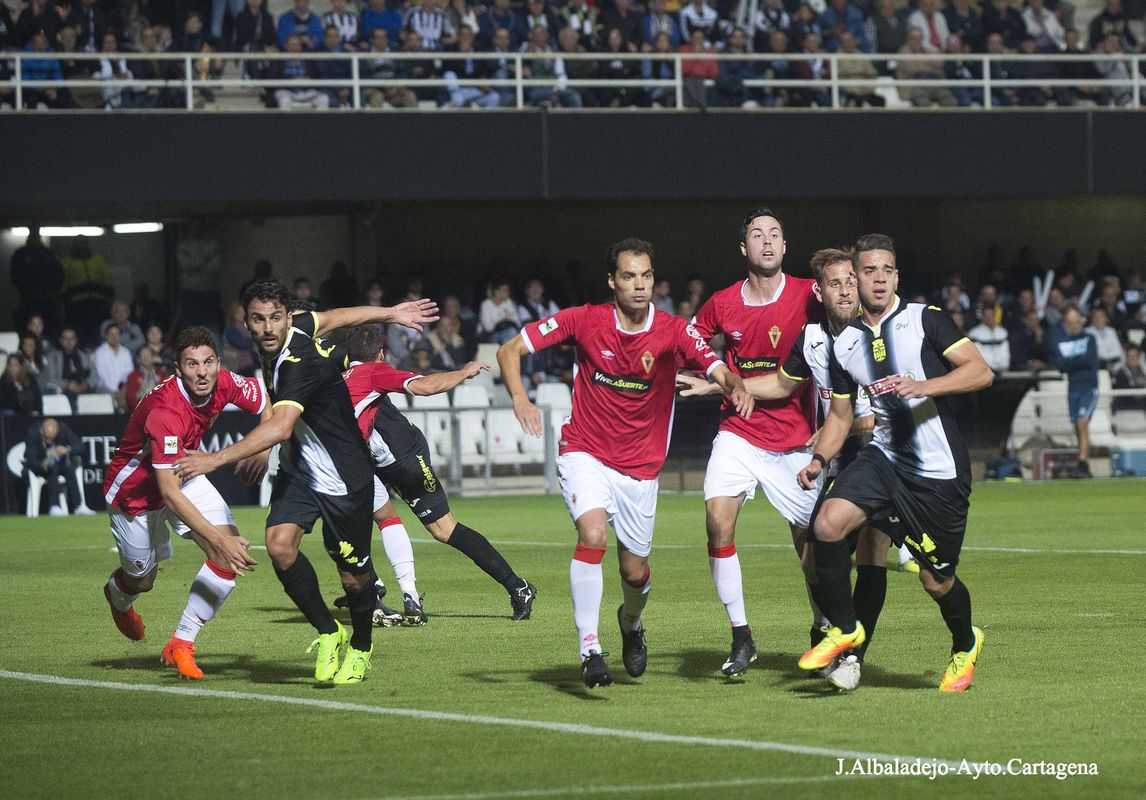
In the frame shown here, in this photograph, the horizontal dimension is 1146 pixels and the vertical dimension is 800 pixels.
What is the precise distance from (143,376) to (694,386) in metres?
14.8

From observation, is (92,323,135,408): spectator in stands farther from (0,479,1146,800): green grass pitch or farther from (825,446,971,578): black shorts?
(825,446,971,578): black shorts

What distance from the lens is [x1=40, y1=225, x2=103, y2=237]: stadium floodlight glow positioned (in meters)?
29.0

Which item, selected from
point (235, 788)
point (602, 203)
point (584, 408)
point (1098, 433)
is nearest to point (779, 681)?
point (584, 408)

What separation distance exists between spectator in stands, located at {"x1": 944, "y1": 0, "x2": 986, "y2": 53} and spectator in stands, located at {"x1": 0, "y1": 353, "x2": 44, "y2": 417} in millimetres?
15366

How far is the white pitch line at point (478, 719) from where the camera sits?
21.2ft

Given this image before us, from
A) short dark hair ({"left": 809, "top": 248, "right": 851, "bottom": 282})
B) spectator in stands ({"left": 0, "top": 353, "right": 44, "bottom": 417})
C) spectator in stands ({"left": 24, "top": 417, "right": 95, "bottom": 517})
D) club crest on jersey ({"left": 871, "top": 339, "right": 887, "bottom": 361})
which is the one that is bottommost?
spectator in stands ({"left": 24, "top": 417, "right": 95, "bottom": 517})

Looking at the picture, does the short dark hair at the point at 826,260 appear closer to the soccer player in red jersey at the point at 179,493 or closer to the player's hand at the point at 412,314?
the player's hand at the point at 412,314

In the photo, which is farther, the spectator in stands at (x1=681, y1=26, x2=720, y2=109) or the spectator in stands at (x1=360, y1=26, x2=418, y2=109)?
the spectator in stands at (x1=681, y1=26, x2=720, y2=109)

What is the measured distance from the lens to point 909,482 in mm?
7883

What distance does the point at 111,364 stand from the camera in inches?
904

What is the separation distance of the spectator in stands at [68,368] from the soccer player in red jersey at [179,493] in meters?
13.5

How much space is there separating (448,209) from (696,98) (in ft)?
20.9

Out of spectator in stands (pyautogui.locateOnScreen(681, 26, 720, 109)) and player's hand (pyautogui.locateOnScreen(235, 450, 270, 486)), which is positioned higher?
spectator in stands (pyautogui.locateOnScreen(681, 26, 720, 109))

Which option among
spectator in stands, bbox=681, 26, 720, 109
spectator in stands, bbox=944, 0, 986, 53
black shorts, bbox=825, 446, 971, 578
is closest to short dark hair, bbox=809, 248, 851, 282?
black shorts, bbox=825, 446, 971, 578
